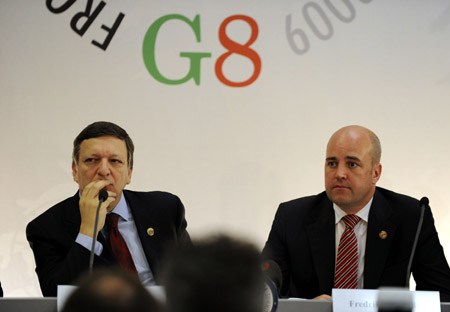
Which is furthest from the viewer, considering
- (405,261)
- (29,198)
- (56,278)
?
(29,198)

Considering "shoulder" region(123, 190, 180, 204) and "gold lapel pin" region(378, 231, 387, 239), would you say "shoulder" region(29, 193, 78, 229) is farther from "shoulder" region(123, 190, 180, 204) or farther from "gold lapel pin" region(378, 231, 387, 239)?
"gold lapel pin" region(378, 231, 387, 239)

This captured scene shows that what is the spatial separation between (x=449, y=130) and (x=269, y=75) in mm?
1230

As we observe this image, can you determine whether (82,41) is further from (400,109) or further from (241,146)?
(400,109)

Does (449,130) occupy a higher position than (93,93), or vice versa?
(93,93)

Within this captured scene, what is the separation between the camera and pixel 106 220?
9.65ft

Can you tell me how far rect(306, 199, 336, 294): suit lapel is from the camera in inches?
115

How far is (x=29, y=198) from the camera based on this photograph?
418cm

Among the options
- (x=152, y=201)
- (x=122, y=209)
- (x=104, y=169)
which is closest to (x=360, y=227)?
(x=152, y=201)

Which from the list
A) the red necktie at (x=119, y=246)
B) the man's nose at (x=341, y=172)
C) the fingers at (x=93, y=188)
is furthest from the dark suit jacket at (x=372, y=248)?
the fingers at (x=93, y=188)

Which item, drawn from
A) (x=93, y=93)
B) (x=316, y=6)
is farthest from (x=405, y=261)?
(x=93, y=93)

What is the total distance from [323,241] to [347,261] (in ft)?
0.54

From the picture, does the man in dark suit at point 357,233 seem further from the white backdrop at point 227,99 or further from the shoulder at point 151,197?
the white backdrop at point 227,99

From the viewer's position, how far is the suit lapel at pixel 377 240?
2885mm

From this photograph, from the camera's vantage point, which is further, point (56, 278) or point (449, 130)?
point (449, 130)
